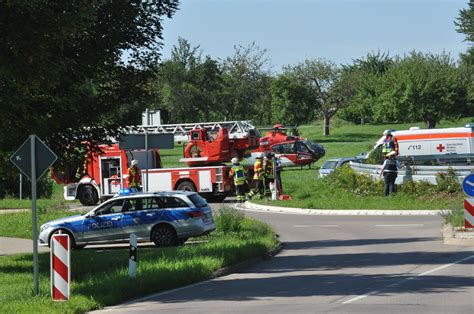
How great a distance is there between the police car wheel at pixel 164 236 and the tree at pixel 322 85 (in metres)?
64.1

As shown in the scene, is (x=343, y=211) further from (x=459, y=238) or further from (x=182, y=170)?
(x=459, y=238)

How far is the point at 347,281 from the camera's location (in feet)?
46.6

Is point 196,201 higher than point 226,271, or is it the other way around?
point 196,201

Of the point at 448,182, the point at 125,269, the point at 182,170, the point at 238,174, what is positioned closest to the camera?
the point at 125,269

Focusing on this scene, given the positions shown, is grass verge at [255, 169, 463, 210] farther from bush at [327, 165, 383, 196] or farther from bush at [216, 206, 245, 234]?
bush at [216, 206, 245, 234]

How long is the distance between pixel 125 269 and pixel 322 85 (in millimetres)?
72086

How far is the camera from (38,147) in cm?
1389

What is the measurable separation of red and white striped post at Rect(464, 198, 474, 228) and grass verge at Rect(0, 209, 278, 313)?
4482 mm

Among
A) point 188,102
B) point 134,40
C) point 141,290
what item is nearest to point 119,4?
point 134,40

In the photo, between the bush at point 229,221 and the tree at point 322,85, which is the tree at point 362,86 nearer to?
the tree at point 322,85

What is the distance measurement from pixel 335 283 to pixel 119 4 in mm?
8565

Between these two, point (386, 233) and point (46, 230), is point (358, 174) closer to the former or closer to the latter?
point (386, 233)

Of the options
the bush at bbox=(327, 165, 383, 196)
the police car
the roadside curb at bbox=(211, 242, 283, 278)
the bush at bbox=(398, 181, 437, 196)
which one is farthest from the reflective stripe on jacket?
the roadside curb at bbox=(211, 242, 283, 278)

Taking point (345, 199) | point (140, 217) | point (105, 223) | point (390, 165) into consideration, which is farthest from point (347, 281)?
point (345, 199)
